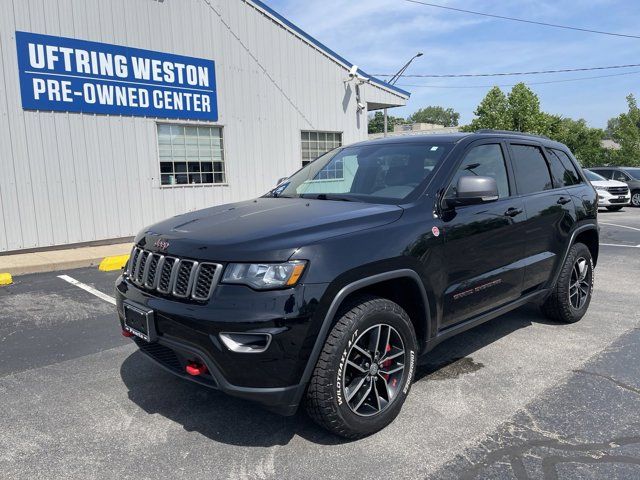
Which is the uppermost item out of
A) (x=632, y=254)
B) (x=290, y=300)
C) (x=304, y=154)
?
(x=304, y=154)

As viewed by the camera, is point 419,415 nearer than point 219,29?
Yes

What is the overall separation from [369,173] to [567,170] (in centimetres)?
238

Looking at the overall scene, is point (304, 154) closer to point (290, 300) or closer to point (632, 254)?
point (632, 254)

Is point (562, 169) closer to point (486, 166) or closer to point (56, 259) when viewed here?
point (486, 166)

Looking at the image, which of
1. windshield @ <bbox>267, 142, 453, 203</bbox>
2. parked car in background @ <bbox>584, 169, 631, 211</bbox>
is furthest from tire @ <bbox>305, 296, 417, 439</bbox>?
parked car in background @ <bbox>584, 169, 631, 211</bbox>

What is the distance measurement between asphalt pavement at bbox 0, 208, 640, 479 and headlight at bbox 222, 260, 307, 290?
1006 millimetres

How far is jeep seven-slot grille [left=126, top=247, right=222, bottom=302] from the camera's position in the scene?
2.79 meters

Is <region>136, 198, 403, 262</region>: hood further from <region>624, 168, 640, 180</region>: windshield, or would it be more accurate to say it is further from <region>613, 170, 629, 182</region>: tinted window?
<region>624, 168, 640, 180</region>: windshield

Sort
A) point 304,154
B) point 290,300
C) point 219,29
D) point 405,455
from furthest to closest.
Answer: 1. point 304,154
2. point 219,29
3. point 405,455
4. point 290,300

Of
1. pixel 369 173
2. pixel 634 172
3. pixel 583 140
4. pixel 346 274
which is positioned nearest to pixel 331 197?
pixel 369 173

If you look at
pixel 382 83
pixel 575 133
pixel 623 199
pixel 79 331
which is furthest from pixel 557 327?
pixel 575 133

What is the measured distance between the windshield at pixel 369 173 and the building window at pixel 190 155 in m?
7.27

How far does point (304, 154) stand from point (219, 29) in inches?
152

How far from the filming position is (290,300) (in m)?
2.66
